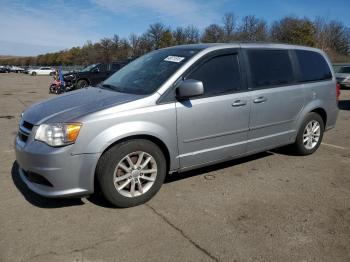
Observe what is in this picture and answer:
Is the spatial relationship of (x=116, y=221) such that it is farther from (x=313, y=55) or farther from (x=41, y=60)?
(x=41, y=60)

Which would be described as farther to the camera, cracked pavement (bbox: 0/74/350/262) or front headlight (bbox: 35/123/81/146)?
front headlight (bbox: 35/123/81/146)

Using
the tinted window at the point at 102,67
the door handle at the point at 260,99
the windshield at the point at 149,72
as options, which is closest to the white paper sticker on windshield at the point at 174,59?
the windshield at the point at 149,72

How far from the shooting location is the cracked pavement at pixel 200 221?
314 centimetres

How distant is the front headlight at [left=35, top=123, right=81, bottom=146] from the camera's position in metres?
3.61

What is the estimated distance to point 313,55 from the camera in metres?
5.91

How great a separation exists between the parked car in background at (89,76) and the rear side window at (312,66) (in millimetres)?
14471

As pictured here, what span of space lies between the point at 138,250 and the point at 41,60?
458ft

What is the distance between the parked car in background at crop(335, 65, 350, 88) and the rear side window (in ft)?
54.0

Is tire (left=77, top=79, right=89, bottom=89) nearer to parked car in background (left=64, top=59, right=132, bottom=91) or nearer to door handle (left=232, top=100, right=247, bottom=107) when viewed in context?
parked car in background (left=64, top=59, right=132, bottom=91)

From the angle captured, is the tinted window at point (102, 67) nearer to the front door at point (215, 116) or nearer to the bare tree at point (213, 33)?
the front door at point (215, 116)

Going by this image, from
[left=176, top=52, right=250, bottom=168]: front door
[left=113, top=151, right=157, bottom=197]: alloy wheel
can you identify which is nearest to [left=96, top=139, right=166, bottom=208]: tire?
[left=113, top=151, right=157, bottom=197]: alloy wheel

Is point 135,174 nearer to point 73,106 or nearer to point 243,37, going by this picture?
point 73,106

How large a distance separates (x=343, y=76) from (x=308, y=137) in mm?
17313

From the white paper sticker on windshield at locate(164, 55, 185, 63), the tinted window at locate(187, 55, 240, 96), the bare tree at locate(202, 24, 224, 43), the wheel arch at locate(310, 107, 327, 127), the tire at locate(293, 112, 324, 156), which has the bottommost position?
the tire at locate(293, 112, 324, 156)
